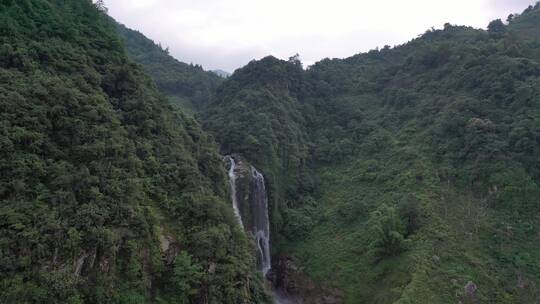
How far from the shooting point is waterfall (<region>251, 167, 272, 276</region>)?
32812 millimetres

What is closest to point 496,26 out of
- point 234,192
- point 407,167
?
point 407,167

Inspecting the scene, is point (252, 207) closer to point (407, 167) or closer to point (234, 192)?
point (234, 192)

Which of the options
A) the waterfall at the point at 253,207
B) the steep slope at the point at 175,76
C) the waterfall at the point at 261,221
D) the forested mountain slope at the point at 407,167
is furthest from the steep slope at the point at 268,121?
the steep slope at the point at 175,76

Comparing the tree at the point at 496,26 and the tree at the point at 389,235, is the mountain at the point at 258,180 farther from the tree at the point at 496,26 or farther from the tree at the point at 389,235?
the tree at the point at 496,26

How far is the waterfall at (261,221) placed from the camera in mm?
32812

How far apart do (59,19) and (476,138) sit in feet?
112

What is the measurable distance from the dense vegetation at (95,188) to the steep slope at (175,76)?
94.5 feet

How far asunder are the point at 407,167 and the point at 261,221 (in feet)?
46.1

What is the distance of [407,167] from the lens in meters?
36.1

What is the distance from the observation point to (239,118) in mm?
43156

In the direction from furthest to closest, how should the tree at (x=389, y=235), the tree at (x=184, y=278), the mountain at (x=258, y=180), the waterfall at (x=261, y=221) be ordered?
the waterfall at (x=261, y=221) < the tree at (x=389, y=235) < the tree at (x=184, y=278) < the mountain at (x=258, y=180)

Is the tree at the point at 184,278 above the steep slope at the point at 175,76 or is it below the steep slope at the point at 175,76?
below

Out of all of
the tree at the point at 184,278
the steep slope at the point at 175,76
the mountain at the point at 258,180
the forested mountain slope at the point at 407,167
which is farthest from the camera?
the steep slope at the point at 175,76

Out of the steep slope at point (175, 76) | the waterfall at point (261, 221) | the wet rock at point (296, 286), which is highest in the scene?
the steep slope at point (175, 76)
